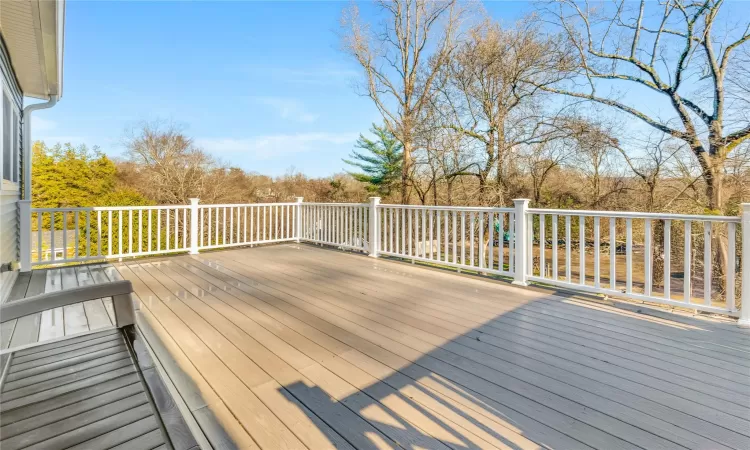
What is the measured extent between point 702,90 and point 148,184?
52.6 ft

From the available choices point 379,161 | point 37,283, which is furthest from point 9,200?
point 379,161

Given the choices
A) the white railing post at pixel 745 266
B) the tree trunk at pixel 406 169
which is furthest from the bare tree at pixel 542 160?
the white railing post at pixel 745 266

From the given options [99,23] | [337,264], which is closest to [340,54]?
[99,23]

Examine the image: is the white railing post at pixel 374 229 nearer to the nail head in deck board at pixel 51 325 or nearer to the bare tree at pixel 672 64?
the nail head in deck board at pixel 51 325

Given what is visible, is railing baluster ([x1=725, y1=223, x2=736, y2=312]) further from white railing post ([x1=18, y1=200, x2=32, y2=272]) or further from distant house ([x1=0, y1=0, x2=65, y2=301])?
white railing post ([x1=18, y1=200, x2=32, y2=272])

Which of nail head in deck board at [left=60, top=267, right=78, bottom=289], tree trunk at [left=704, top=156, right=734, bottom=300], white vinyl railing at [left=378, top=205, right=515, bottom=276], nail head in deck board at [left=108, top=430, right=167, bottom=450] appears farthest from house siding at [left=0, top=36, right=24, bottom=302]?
tree trunk at [left=704, top=156, right=734, bottom=300]

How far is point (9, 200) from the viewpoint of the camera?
156 inches

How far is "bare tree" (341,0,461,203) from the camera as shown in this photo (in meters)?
9.82

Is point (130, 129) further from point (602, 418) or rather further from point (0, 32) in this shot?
point (602, 418)

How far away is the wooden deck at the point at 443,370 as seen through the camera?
141 cm

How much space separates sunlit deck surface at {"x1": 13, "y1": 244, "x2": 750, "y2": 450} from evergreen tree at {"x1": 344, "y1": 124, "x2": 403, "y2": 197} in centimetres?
962

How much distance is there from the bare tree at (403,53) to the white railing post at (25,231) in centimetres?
784

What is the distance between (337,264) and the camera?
489 cm

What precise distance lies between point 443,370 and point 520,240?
224cm
